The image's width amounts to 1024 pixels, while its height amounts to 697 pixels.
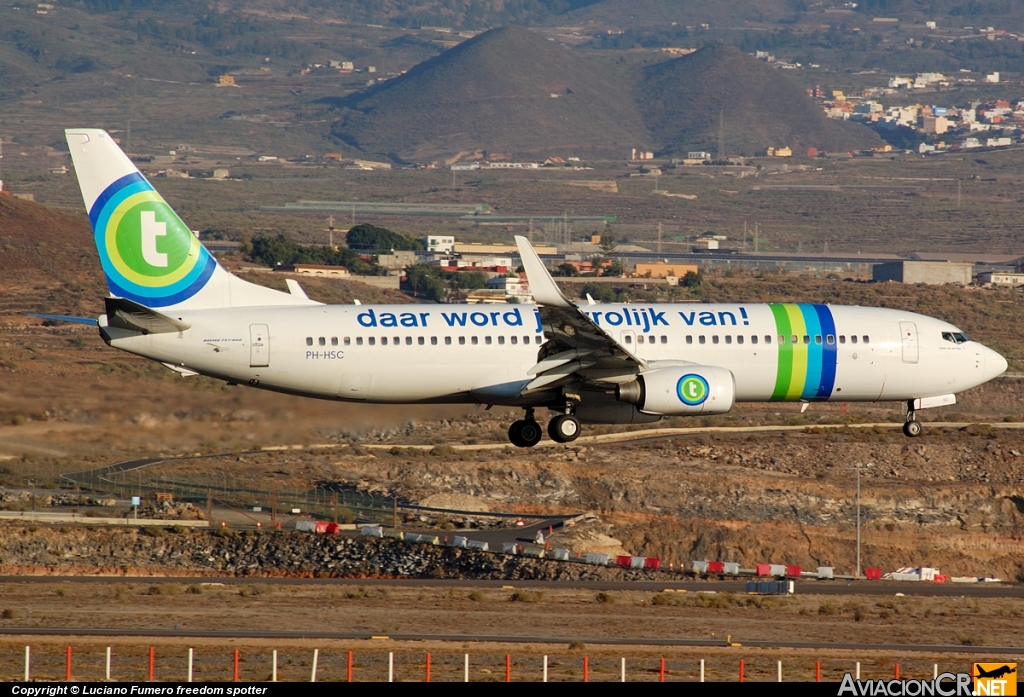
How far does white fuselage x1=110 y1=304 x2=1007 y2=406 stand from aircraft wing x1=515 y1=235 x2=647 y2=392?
2.52 feet

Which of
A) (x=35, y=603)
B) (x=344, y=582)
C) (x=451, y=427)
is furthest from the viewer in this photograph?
(x=451, y=427)

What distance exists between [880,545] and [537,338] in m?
41.9

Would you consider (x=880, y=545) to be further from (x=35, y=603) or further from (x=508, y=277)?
(x=508, y=277)

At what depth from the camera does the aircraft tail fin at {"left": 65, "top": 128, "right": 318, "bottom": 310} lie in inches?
1896

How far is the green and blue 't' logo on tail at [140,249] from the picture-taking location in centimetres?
4825

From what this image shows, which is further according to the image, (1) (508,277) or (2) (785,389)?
(1) (508,277)

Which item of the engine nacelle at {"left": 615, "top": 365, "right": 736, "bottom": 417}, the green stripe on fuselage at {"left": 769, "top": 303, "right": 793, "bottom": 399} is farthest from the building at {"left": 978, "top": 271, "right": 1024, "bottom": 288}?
the engine nacelle at {"left": 615, "top": 365, "right": 736, "bottom": 417}

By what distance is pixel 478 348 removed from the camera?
4891 cm

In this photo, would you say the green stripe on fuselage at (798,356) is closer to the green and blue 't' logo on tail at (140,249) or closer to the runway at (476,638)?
the runway at (476,638)

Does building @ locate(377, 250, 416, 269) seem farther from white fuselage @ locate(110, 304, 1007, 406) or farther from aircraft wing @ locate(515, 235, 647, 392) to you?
aircraft wing @ locate(515, 235, 647, 392)

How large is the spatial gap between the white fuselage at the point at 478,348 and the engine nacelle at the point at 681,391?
1.23 m

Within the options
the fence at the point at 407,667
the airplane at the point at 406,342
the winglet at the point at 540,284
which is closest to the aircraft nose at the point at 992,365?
the airplane at the point at 406,342

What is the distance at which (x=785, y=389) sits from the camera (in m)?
51.2

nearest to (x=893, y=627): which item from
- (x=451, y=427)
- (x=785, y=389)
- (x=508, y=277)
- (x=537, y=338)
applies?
(x=785, y=389)
